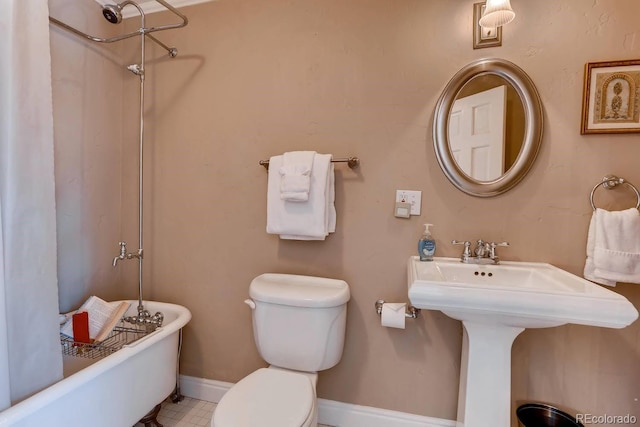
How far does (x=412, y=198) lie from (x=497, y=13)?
826 mm

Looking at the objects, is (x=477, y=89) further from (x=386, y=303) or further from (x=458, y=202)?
(x=386, y=303)

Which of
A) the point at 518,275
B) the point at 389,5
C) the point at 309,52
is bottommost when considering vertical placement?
the point at 518,275

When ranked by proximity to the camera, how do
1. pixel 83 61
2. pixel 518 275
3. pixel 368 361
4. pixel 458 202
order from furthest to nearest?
pixel 83 61 < pixel 368 361 < pixel 458 202 < pixel 518 275

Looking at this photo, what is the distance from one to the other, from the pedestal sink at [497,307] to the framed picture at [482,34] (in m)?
0.99

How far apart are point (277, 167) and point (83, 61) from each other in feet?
4.20

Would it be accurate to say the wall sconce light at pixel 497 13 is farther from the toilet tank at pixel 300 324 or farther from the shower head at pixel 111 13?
the shower head at pixel 111 13

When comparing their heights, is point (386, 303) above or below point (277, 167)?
below

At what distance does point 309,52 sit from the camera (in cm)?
158

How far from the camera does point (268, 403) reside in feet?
3.57

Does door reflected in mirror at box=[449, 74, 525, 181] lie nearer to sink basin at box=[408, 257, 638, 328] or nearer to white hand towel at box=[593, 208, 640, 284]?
white hand towel at box=[593, 208, 640, 284]

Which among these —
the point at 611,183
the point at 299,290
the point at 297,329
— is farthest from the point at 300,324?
the point at 611,183

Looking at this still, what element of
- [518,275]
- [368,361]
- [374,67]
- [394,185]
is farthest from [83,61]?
[518,275]

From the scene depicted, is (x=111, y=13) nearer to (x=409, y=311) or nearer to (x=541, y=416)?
(x=409, y=311)

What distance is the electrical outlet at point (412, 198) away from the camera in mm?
1472
